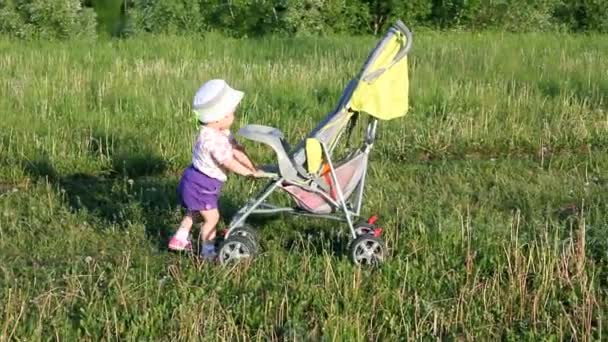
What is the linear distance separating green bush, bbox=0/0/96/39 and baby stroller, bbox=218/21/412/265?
41.3 feet

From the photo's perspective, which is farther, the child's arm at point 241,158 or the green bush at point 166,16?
the green bush at point 166,16

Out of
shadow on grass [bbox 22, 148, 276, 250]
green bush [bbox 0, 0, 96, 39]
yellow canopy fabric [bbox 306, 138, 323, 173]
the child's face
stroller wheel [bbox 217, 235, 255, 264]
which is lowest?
green bush [bbox 0, 0, 96, 39]

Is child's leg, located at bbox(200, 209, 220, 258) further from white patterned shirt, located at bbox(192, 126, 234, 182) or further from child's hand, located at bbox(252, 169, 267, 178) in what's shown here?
child's hand, located at bbox(252, 169, 267, 178)

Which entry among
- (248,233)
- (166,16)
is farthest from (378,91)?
(166,16)

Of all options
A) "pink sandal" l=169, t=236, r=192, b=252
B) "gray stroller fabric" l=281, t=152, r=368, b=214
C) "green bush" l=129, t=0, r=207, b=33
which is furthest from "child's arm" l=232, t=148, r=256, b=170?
"green bush" l=129, t=0, r=207, b=33

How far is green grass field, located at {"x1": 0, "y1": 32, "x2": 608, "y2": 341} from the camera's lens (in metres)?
4.73

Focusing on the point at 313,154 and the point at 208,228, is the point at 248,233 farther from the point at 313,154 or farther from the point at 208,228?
the point at 313,154

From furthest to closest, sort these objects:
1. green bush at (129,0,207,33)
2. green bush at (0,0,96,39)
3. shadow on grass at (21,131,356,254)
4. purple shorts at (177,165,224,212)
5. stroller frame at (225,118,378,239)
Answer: green bush at (129,0,207,33) < green bush at (0,0,96,39) < shadow on grass at (21,131,356,254) < purple shorts at (177,165,224,212) < stroller frame at (225,118,378,239)

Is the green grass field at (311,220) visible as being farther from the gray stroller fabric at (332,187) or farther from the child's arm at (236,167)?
the child's arm at (236,167)

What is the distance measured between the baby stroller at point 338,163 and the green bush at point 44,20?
12.6m

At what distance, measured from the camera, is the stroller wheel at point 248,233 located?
18.5ft

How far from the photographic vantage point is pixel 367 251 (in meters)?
5.52

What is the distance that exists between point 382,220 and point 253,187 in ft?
4.41

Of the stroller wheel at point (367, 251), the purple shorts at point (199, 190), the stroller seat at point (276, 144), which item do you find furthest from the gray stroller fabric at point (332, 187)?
the purple shorts at point (199, 190)
